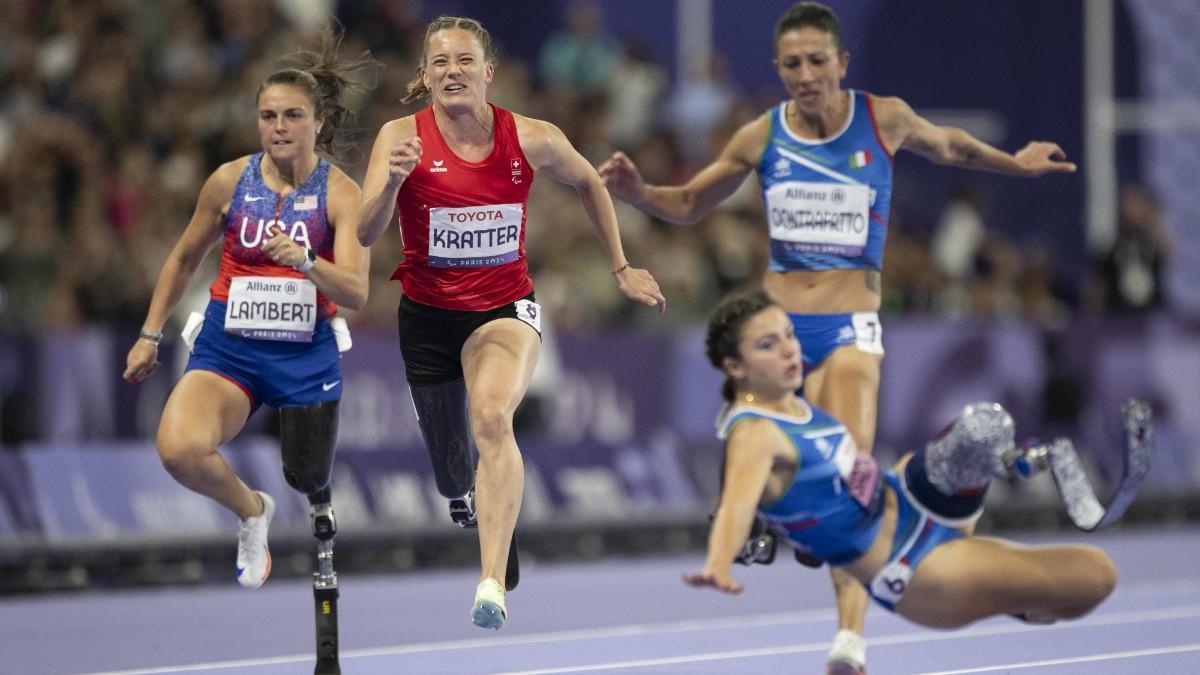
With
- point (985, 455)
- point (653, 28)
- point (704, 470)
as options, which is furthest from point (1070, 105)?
point (985, 455)

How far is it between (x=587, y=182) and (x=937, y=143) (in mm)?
1581

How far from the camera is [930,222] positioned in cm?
1919

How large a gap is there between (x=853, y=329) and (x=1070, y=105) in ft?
39.7

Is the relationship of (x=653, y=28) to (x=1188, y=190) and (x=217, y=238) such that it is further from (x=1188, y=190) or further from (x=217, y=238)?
(x=217, y=238)

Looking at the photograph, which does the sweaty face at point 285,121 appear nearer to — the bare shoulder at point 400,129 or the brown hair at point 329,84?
the brown hair at point 329,84

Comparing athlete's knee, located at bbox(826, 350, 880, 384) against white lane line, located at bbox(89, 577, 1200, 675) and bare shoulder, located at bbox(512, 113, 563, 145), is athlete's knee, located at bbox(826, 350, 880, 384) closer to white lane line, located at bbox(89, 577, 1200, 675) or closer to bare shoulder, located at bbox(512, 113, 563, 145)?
bare shoulder, located at bbox(512, 113, 563, 145)

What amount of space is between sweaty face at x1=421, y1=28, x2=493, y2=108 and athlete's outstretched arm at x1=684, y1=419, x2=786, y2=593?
2.01m

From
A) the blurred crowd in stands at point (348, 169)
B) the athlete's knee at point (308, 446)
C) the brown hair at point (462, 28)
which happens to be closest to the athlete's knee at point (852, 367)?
the brown hair at point (462, 28)

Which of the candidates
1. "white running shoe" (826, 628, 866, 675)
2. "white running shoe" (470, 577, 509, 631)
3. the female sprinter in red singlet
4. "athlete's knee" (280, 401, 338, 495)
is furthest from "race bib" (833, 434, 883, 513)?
"athlete's knee" (280, 401, 338, 495)

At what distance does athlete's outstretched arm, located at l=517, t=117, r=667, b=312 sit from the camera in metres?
7.94

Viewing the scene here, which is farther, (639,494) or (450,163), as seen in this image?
(639,494)

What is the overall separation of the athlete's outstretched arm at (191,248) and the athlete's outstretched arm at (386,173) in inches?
31.3

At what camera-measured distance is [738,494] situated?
20.9 ft

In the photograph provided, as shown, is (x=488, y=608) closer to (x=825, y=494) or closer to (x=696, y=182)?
(x=825, y=494)
